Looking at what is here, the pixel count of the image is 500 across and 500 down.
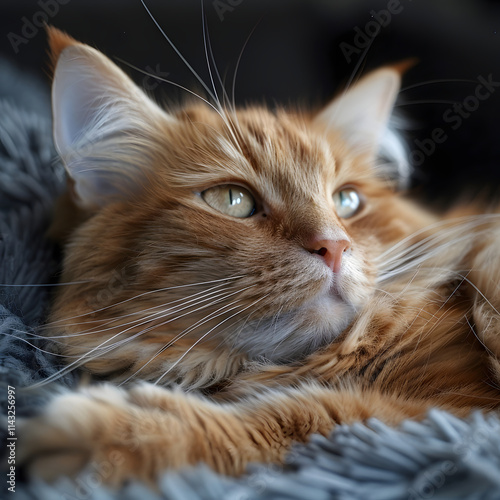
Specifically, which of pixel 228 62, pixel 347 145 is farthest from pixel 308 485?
pixel 228 62

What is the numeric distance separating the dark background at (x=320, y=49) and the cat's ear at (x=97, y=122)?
0.54 ft

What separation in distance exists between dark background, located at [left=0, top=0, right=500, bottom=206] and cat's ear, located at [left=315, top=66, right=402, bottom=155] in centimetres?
8

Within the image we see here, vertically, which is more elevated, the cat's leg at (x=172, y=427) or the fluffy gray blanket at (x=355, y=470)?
the cat's leg at (x=172, y=427)

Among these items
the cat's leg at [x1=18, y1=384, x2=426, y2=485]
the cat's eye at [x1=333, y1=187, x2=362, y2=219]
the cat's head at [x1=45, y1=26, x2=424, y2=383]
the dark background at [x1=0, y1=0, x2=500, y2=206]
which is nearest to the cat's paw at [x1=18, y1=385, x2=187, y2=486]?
the cat's leg at [x1=18, y1=384, x2=426, y2=485]

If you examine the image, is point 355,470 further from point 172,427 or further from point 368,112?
point 368,112

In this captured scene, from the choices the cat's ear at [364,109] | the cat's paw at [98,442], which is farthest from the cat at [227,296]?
the cat's ear at [364,109]

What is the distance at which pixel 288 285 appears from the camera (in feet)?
2.56

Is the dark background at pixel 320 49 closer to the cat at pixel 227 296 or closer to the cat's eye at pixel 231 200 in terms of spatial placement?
the cat at pixel 227 296

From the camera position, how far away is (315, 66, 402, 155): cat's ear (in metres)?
1.20

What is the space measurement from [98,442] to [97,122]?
632mm

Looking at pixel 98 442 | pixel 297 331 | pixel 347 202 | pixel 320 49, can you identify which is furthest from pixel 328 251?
pixel 320 49

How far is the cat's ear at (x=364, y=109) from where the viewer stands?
120 cm

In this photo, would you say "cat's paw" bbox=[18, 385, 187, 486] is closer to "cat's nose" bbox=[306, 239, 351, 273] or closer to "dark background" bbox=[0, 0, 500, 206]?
"cat's nose" bbox=[306, 239, 351, 273]

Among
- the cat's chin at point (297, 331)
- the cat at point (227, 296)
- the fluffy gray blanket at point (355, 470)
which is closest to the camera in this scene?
the fluffy gray blanket at point (355, 470)
